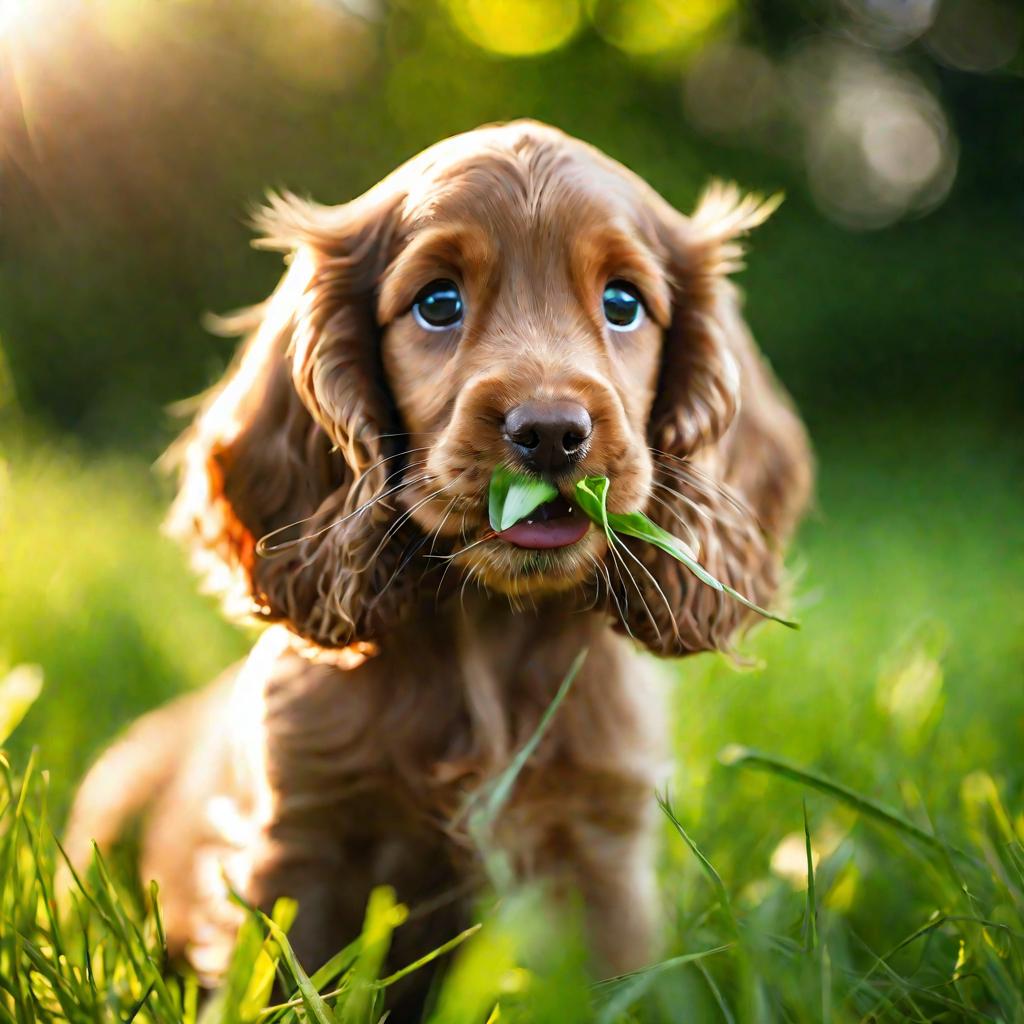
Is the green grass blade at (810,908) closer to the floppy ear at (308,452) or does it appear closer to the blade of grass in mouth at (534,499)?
the blade of grass in mouth at (534,499)

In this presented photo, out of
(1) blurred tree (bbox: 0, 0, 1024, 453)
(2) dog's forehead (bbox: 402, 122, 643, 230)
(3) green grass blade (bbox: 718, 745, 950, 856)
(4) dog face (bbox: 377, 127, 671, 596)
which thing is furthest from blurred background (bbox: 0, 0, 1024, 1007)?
(2) dog's forehead (bbox: 402, 122, 643, 230)

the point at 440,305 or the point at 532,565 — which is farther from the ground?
the point at 440,305

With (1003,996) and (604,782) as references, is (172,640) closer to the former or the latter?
(604,782)

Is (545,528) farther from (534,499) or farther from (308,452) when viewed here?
(308,452)

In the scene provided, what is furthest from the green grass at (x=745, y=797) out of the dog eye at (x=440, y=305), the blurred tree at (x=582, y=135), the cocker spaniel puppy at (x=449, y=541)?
the blurred tree at (x=582, y=135)

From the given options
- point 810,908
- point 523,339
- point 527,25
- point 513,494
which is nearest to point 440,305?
point 523,339

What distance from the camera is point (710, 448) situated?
2.08 m

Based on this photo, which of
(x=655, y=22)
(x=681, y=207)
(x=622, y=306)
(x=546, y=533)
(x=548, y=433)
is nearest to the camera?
(x=548, y=433)

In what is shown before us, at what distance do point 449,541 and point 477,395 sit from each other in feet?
1.02

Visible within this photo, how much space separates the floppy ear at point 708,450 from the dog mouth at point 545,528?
249 mm

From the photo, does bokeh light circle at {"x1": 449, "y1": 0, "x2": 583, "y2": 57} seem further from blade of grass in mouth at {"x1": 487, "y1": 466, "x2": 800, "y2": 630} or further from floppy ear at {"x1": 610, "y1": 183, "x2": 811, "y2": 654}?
blade of grass in mouth at {"x1": 487, "y1": 466, "x2": 800, "y2": 630}

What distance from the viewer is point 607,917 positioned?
2021 millimetres

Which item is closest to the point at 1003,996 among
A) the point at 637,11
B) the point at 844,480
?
the point at 844,480

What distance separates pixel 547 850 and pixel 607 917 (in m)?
0.17
